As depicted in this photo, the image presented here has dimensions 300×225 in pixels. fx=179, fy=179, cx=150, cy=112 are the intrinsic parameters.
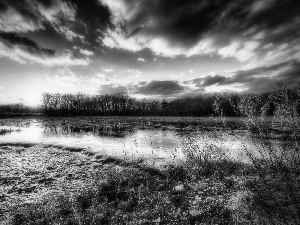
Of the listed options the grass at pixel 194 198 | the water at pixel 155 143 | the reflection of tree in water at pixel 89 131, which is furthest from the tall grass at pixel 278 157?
the reflection of tree in water at pixel 89 131

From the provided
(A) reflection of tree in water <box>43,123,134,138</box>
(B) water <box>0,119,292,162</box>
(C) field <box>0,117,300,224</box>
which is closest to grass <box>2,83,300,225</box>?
(C) field <box>0,117,300,224</box>

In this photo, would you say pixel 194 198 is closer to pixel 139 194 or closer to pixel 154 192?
pixel 154 192

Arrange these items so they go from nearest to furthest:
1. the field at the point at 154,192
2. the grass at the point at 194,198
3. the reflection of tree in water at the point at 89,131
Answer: the grass at the point at 194,198 < the field at the point at 154,192 < the reflection of tree in water at the point at 89,131

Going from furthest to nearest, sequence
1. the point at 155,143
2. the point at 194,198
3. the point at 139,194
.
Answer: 1. the point at 155,143
2. the point at 139,194
3. the point at 194,198

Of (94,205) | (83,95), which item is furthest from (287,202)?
(83,95)

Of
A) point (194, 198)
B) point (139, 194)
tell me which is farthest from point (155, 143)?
point (194, 198)

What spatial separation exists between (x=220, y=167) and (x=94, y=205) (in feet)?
22.9

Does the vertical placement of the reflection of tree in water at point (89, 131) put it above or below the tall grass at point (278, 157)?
below

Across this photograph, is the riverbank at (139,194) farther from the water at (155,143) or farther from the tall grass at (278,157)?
the water at (155,143)

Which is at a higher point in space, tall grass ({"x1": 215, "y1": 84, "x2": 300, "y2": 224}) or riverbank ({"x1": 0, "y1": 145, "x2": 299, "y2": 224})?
tall grass ({"x1": 215, "y1": 84, "x2": 300, "y2": 224})

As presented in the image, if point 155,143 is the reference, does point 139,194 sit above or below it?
above

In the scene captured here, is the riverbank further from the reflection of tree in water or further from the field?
the reflection of tree in water

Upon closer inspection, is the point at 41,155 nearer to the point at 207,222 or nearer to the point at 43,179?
the point at 43,179

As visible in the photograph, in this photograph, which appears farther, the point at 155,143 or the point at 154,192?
the point at 155,143
